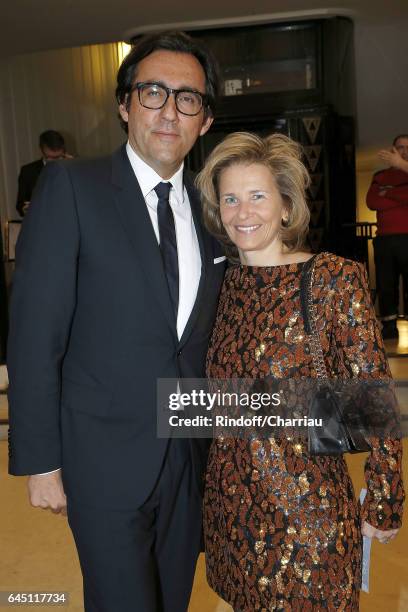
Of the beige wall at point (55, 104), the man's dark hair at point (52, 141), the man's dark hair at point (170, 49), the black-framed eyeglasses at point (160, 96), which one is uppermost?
the beige wall at point (55, 104)

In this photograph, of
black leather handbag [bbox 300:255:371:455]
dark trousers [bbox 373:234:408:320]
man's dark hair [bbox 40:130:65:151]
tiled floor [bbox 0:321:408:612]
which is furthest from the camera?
dark trousers [bbox 373:234:408:320]

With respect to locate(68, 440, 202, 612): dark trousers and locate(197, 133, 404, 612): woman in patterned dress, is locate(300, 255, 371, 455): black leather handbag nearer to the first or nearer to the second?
locate(197, 133, 404, 612): woman in patterned dress

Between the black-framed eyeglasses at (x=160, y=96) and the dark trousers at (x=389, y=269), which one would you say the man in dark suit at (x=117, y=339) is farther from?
the dark trousers at (x=389, y=269)

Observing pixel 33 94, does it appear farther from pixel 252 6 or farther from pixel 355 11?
pixel 355 11

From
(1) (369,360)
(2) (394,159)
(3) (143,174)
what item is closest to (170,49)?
(3) (143,174)

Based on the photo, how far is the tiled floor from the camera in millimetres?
2531

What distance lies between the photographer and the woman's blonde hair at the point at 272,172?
1699 mm

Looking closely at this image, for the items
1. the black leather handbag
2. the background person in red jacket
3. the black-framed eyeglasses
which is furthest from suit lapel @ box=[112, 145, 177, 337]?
the background person in red jacket

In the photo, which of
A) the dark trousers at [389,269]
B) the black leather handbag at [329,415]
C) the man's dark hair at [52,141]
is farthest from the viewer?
the dark trousers at [389,269]

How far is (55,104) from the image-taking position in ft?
28.7

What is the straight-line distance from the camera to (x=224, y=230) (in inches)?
69.4

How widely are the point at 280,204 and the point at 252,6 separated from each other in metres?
5.35

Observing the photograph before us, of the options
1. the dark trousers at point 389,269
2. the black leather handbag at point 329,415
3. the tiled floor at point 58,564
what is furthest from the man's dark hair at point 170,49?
the dark trousers at point 389,269

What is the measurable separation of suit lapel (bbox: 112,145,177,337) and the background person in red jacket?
14.2 ft
